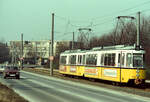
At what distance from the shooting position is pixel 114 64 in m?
24.0

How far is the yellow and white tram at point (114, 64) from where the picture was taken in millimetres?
22266

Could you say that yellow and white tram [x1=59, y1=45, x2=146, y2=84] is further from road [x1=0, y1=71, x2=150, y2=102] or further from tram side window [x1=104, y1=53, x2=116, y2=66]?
road [x1=0, y1=71, x2=150, y2=102]

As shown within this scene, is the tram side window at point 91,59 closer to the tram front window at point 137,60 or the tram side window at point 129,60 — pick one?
the tram side window at point 129,60

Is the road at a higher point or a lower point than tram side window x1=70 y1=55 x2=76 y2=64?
lower

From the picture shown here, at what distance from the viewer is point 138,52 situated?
2261cm

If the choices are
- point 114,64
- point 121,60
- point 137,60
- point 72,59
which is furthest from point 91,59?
point 137,60

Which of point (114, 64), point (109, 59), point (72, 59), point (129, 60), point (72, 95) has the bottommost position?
point (72, 95)

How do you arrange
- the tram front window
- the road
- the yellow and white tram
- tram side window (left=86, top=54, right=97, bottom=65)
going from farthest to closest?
tram side window (left=86, top=54, right=97, bottom=65) → the tram front window → the yellow and white tram → the road

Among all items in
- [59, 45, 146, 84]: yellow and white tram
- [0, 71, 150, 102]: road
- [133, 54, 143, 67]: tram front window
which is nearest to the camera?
[0, 71, 150, 102]: road

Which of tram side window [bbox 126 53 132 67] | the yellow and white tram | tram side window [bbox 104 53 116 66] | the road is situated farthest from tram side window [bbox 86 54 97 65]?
the road

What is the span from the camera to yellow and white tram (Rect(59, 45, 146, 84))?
73.0ft

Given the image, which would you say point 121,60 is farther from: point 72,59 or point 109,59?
point 72,59

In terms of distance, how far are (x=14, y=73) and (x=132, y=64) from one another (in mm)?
17516

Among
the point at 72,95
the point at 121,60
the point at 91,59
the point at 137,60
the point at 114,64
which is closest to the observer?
the point at 72,95
